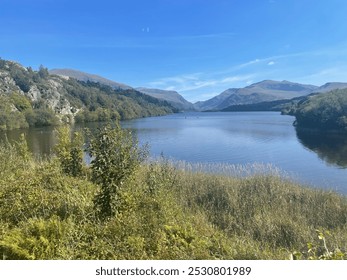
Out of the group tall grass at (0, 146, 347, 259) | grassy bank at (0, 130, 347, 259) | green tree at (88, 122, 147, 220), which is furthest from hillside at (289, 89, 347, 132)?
green tree at (88, 122, 147, 220)

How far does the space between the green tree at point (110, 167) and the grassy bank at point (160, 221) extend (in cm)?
19

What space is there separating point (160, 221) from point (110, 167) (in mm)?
2181

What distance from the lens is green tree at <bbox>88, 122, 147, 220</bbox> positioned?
7.88 m

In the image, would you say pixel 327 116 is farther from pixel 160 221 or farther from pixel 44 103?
pixel 44 103

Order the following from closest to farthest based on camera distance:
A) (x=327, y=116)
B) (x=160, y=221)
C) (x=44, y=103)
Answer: (x=160, y=221), (x=327, y=116), (x=44, y=103)

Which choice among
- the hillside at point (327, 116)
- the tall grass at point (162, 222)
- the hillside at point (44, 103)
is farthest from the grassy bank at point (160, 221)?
the hillside at point (44, 103)

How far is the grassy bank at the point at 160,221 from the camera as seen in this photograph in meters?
6.16

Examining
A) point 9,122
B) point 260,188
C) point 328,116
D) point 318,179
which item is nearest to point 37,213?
point 260,188

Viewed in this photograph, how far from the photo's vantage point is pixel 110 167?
806 centimetres

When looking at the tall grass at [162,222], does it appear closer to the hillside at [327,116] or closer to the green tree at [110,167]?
the green tree at [110,167]

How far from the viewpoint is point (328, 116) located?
78.9 m

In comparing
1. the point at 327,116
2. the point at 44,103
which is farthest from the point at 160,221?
the point at 44,103

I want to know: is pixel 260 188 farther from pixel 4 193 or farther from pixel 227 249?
pixel 4 193

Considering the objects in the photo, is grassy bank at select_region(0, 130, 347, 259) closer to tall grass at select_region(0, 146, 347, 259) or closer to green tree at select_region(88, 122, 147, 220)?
tall grass at select_region(0, 146, 347, 259)
